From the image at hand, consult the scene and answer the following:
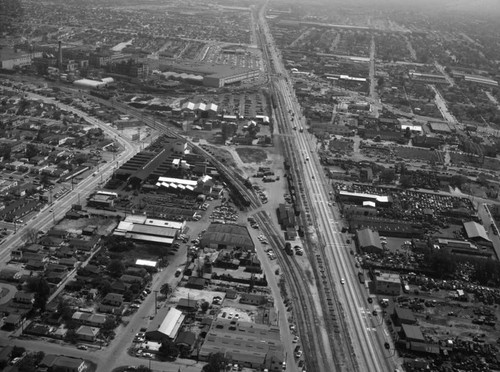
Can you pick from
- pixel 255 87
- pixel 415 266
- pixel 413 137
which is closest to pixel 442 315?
pixel 415 266

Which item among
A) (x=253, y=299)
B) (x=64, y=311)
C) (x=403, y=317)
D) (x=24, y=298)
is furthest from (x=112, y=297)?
(x=403, y=317)

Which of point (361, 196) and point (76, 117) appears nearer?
point (361, 196)

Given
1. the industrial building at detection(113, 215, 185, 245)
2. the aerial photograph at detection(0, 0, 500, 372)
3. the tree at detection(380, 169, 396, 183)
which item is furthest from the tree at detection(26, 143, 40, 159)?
the tree at detection(380, 169, 396, 183)

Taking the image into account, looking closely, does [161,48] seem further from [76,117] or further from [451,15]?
[451,15]

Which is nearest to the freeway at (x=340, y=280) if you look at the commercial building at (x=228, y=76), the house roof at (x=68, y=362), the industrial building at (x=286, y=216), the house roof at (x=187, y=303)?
the industrial building at (x=286, y=216)

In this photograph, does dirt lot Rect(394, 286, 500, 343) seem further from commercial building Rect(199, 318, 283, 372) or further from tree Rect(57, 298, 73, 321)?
tree Rect(57, 298, 73, 321)

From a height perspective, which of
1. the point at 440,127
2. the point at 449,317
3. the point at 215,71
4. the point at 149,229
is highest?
the point at 215,71

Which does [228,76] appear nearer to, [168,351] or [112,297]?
[112,297]
